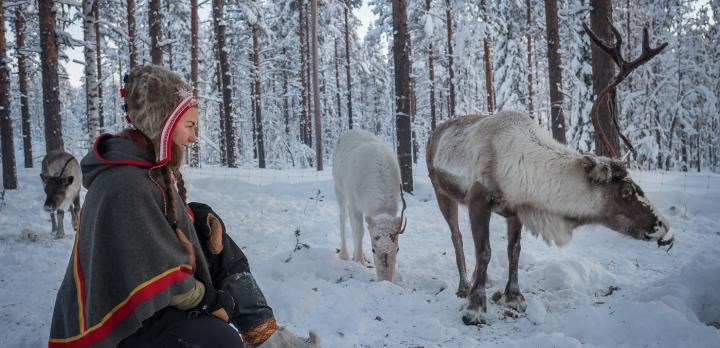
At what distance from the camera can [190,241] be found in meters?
2.04

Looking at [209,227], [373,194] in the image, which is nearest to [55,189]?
[373,194]

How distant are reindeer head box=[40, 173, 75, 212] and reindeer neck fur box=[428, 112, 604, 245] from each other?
7.83 m

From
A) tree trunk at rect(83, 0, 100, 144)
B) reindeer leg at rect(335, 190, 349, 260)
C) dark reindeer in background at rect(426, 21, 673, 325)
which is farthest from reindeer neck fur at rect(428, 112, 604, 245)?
tree trunk at rect(83, 0, 100, 144)

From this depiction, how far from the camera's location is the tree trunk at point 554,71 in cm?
1149

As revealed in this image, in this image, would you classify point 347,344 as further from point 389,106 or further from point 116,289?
point 389,106

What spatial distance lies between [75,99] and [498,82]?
233 feet

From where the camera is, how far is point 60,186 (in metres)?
8.26

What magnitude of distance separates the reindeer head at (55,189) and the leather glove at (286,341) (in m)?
7.68

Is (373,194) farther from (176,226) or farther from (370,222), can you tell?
(176,226)

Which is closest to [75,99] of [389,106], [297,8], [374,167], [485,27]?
[389,106]

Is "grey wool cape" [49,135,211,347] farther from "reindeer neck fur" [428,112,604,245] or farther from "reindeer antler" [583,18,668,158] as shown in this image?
"reindeer antler" [583,18,668,158]

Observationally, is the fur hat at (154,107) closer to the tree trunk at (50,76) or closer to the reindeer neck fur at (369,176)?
the reindeer neck fur at (369,176)

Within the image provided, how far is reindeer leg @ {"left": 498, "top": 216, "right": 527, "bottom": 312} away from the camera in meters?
4.51

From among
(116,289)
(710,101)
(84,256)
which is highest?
(710,101)
